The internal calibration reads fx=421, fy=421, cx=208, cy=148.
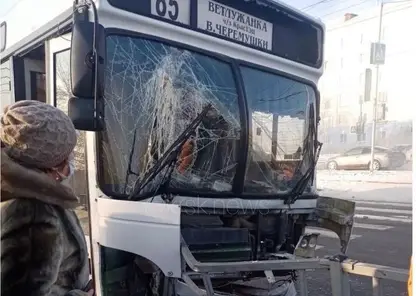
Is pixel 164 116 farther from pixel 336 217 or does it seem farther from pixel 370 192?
pixel 370 192

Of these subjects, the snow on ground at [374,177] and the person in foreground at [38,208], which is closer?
the person in foreground at [38,208]

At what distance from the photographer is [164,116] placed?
10.0 ft

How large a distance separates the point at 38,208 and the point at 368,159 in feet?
80.6

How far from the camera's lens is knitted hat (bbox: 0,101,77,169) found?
1.83 metres

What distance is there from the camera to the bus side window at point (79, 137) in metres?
2.89

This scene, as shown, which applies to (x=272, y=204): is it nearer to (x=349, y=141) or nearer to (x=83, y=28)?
(x=83, y=28)

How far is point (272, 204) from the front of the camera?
12.4 ft

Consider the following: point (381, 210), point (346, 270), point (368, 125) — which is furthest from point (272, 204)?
point (368, 125)

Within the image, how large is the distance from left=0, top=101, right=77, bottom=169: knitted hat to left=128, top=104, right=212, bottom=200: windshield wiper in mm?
956

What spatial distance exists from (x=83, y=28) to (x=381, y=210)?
12398mm

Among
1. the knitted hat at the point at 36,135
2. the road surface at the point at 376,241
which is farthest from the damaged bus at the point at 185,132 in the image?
the road surface at the point at 376,241

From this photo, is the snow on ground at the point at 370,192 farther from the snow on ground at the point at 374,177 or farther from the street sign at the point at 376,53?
the street sign at the point at 376,53

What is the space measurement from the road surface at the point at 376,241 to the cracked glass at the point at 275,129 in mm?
1519

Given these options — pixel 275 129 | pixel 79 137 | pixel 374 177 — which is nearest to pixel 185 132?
pixel 79 137
